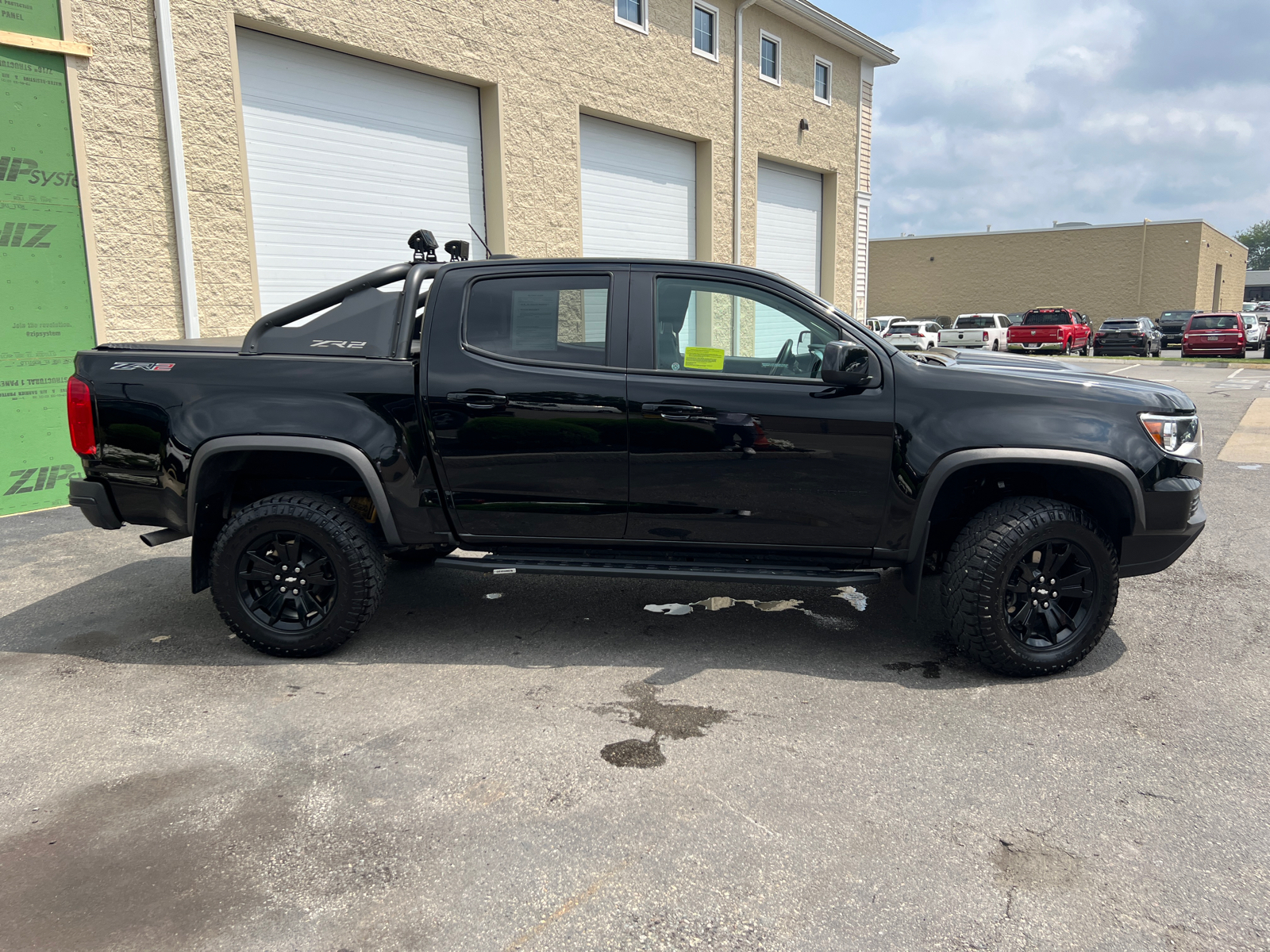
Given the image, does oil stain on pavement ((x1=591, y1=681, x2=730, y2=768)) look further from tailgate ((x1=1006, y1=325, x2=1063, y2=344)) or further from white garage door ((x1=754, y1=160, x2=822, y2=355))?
tailgate ((x1=1006, y1=325, x2=1063, y2=344))

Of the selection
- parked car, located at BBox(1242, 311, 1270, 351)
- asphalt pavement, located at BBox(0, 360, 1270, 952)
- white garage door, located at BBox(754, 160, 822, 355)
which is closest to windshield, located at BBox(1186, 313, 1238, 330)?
parked car, located at BBox(1242, 311, 1270, 351)

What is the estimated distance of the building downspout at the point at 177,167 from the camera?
25.9 feet

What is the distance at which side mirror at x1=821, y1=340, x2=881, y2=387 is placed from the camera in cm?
370

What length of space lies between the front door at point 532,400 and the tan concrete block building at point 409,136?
517 centimetres

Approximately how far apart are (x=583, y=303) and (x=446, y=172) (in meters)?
7.72

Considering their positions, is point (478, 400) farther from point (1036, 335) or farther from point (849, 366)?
point (1036, 335)

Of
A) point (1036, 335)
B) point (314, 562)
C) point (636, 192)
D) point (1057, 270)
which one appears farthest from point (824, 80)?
point (1057, 270)

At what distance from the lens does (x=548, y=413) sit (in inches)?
159

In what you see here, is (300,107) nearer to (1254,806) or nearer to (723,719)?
(723,719)

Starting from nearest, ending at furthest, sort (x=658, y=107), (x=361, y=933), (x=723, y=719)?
(x=361, y=933)
(x=723, y=719)
(x=658, y=107)

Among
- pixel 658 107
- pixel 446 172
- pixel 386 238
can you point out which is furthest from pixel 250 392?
pixel 658 107

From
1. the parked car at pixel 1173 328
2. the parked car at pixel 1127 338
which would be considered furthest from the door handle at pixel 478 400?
the parked car at pixel 1173 328

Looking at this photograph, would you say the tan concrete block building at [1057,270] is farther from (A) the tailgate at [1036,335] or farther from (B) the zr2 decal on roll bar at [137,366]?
(B) the zr2 decal on roll bar at [137,366]

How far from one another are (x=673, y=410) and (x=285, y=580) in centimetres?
205
